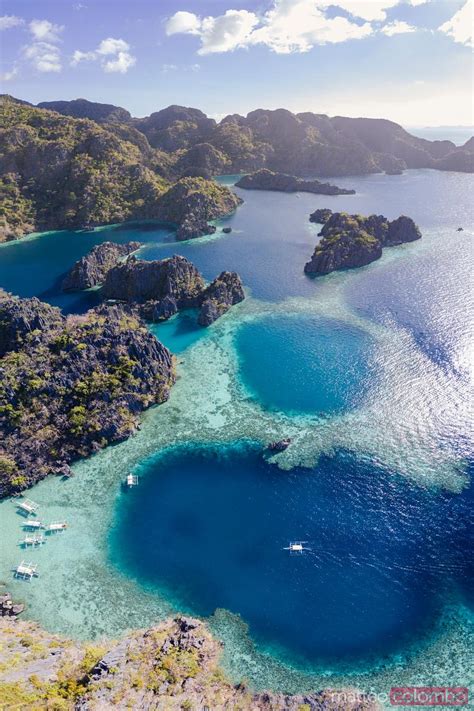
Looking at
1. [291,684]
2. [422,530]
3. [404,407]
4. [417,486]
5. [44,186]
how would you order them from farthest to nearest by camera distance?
[44,186] < [404,407] < [417,486] < [422,530] < [291,684]

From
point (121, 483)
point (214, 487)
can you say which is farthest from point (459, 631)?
point (121, 483)

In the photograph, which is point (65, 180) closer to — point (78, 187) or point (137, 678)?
point (78, 187)

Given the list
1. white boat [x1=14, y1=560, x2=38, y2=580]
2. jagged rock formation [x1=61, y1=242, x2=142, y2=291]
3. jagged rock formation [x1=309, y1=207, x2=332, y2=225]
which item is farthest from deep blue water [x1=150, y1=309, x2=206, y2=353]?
jagged rock formation [x1=309, y1=207, x2=332, y2=225]

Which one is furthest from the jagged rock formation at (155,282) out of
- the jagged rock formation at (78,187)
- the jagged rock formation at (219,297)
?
the jagged rock formation at (78,187)

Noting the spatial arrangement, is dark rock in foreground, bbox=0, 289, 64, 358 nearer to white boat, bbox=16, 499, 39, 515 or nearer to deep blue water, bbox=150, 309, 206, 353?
deep blue water, bbox=150, 309, 206, 353

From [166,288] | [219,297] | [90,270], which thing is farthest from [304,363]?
[90,270]

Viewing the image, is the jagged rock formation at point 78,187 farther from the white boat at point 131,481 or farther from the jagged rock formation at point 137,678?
the jagged rock formation at point 137,678

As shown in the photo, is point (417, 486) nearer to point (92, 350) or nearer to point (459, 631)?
point (459, 631)
